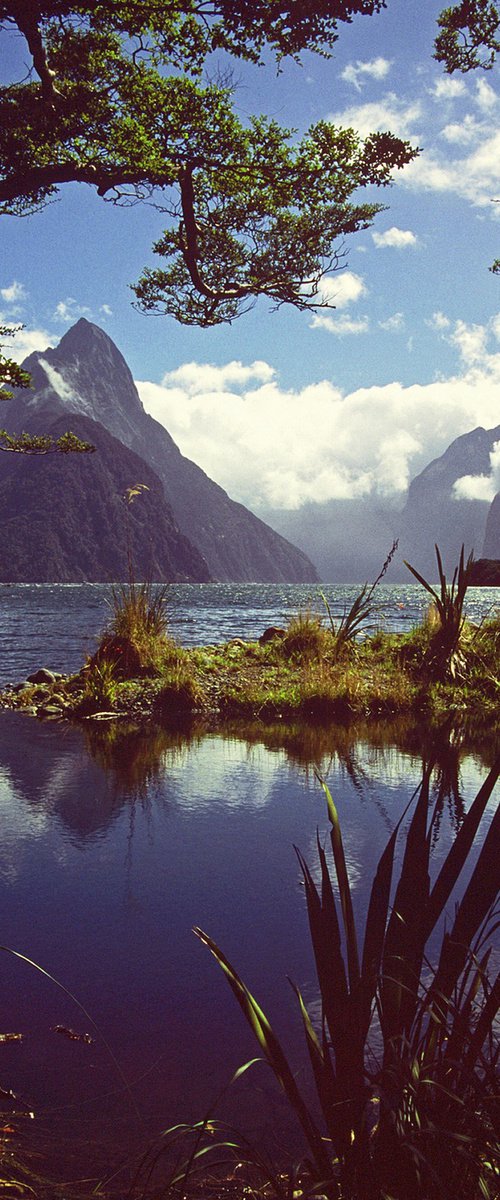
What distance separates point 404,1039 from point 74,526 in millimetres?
150143

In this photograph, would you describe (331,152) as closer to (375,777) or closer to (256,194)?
(256,194)

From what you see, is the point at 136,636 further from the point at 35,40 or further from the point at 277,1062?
the point at 277,1062

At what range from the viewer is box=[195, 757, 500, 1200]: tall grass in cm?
136

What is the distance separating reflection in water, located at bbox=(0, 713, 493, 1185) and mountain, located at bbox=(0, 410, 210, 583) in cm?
11759

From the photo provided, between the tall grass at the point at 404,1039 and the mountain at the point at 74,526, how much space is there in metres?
122

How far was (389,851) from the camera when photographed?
1536 millimetres

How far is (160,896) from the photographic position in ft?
11.3

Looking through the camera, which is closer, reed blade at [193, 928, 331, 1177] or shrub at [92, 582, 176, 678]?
reed blade at [193, 928, 331, 1177]

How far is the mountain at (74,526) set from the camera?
454ft

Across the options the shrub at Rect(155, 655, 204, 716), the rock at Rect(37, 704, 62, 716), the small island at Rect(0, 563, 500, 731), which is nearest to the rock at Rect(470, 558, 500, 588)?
the small island at Rect(0, 563, 500, 731)

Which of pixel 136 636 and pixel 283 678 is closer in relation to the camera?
pixel 283 678

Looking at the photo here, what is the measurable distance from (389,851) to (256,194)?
7.58 meters

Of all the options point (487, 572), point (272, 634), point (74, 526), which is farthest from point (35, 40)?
point (74, 526)

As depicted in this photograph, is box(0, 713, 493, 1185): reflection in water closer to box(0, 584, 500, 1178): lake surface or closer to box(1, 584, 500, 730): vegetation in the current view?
box(0, 584, 500, 1178): lake surface
